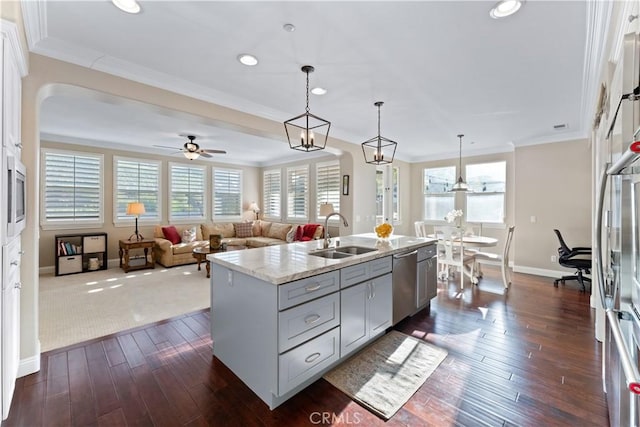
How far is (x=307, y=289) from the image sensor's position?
2.00 m

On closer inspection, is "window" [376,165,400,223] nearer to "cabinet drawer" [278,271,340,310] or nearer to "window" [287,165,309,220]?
"window" [287,165,309,220]

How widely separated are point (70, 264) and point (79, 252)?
265mm

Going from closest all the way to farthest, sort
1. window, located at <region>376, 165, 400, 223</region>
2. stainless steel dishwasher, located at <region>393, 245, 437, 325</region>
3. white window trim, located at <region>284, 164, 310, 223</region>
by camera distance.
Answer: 1. stainless steel dishwasher, located at <region>393, 245, 437, 325</region>
2. window, located at <region>376, 165, 400, 223</region>
3. white window trim, located at <region>284, 164, 310, 223</region>

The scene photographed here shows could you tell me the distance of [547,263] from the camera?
214 inches

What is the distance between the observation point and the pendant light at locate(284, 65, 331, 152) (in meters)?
2.77

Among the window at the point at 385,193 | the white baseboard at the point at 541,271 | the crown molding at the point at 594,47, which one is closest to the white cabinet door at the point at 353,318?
the crown molding at the point at 594,47

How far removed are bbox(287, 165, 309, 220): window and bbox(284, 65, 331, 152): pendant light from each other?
273 cm

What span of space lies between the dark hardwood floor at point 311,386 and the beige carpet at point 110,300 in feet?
1.16

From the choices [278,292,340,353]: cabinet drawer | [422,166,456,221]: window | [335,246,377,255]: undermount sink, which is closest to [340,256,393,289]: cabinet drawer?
[278,292,340,353]: cabinet drawer

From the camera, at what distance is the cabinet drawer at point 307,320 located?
72.6 inches

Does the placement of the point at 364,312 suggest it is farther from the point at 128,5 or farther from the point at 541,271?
the point at 541,271

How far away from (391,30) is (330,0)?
1.94 ft

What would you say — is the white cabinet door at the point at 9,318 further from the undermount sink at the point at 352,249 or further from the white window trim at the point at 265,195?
the white window trim at the point at 265,195

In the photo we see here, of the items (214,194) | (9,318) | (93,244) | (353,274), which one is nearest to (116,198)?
(93,244)
